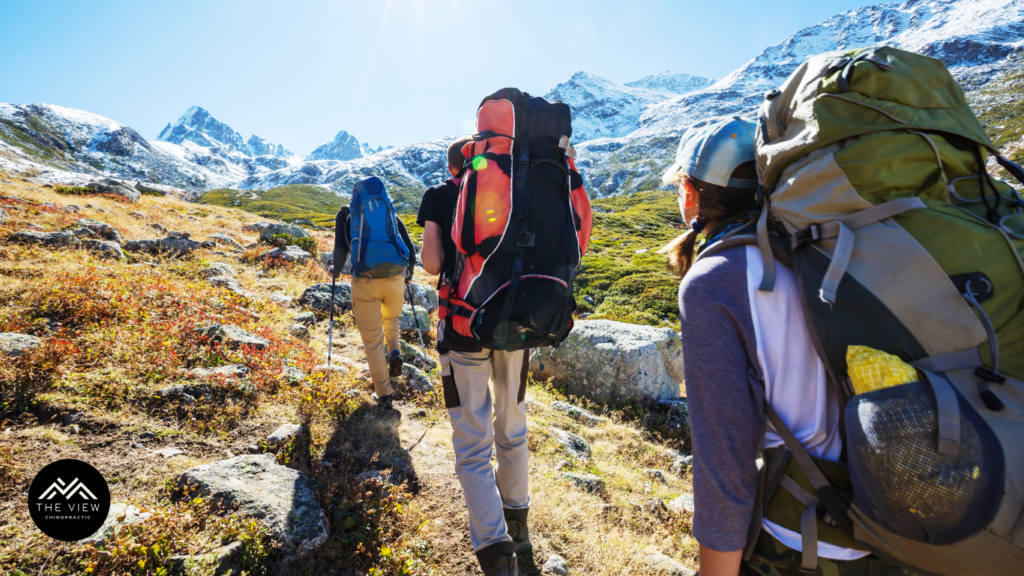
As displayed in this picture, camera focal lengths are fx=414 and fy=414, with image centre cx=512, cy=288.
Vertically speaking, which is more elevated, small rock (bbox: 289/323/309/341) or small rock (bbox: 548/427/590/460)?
small rock (bbox: 289/323/309/341)

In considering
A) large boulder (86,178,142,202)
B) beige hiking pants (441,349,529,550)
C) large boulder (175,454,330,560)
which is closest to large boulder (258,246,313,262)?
large boulder (175,454,330,560)

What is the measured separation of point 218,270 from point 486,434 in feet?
33.2

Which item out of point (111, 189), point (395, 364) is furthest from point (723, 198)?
point (111, 189)

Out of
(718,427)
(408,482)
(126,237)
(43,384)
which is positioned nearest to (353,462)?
(408,482)

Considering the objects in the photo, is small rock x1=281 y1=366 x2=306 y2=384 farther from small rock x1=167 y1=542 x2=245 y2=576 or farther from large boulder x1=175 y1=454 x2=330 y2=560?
small rock x1=167 y1=542 x2=245 y2=576

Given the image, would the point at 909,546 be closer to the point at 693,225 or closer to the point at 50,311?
the point at 693,225

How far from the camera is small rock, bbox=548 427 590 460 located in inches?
237

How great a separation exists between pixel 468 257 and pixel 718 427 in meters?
2.00

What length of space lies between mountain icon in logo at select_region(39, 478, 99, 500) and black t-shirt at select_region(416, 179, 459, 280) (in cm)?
320

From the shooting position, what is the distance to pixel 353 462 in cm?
452

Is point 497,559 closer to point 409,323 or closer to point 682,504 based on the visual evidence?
point 682,504

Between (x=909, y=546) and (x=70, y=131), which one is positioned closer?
(x=909, y=546)

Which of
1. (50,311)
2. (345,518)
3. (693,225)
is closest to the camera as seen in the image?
(693,225)

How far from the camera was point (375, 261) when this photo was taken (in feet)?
17.0
